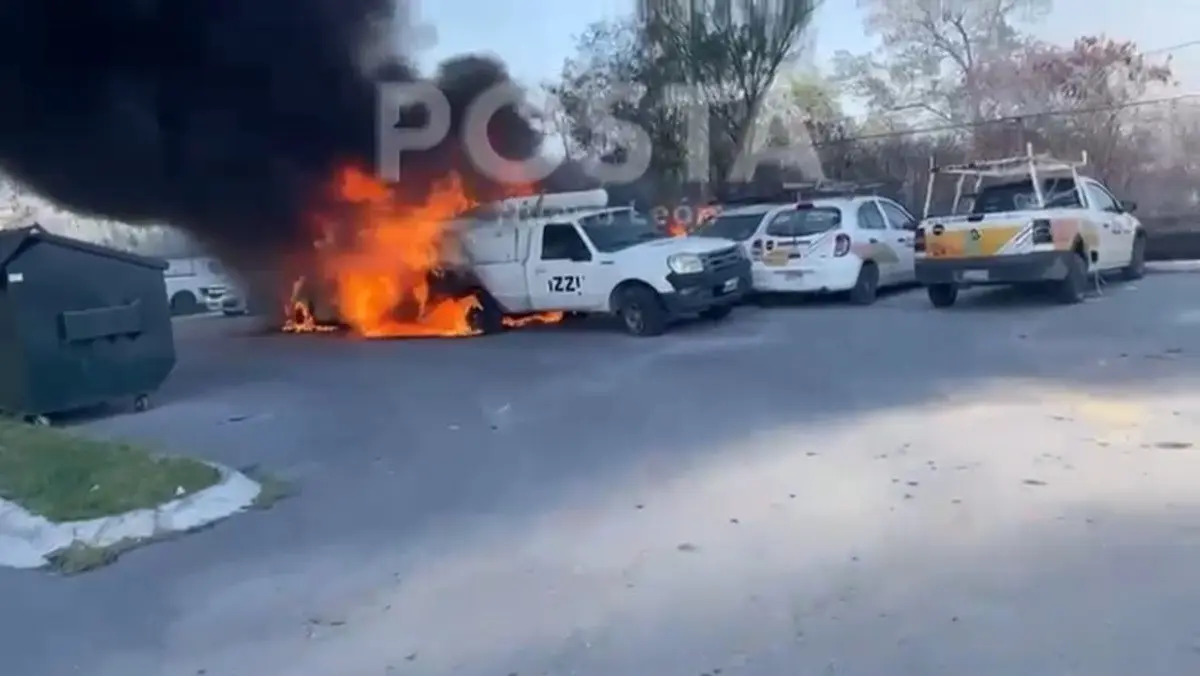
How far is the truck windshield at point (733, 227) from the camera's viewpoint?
1608 centimetres

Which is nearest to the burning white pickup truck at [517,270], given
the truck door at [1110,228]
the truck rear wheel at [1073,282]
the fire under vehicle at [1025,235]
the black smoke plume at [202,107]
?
the black smoke plume at [202,107]

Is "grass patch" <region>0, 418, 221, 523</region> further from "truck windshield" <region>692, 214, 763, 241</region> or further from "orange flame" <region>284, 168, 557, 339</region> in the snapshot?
"truck windshield" <region>692, 214, 763, 241</region>

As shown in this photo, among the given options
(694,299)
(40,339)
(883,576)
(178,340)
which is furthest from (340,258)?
(883,576)

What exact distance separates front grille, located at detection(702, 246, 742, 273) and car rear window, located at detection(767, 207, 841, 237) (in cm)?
162

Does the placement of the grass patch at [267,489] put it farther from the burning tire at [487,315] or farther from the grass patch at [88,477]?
the burning tire at [487,315]

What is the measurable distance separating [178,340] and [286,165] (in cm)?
306

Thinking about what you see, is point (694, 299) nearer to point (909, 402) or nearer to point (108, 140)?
point (909, 402)

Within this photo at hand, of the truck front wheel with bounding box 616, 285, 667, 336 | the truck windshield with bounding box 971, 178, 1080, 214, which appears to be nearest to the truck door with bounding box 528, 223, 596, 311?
the truck front wheel with bounding box 616, 285, 667, 336

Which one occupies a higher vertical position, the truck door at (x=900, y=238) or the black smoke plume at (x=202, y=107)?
the black smoke plume at (x=202, y=107)

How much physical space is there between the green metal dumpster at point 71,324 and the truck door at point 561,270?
5.26 metres

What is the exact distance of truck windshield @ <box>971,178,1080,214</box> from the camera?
44.5 feet

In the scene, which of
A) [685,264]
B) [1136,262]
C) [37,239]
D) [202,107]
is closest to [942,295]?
[685,264]

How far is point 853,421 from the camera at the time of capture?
7746 millimetres

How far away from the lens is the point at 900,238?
15.8 m
